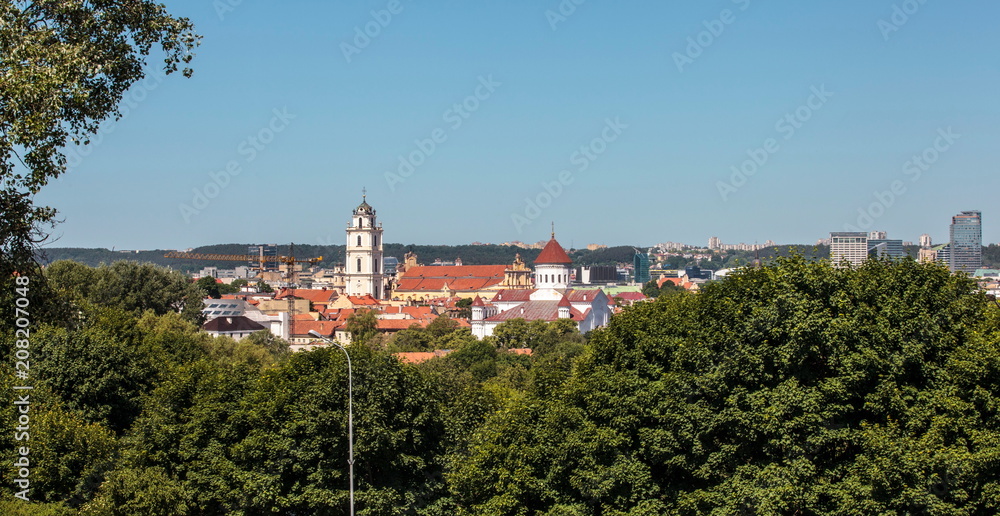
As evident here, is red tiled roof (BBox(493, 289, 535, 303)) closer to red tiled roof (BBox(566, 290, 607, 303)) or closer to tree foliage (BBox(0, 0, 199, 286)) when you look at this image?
red tiled roof (BBox(566, 290, 607, 303))

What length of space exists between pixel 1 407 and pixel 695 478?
18.2m

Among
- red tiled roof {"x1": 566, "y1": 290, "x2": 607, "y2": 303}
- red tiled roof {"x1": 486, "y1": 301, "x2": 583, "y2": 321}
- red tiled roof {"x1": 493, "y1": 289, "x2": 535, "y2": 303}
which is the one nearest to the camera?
red tiled roof {"x1": 486, "y1": 301, "x2": 583, "y2": 321}

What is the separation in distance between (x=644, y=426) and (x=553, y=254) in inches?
4059

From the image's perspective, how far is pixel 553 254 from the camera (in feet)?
407

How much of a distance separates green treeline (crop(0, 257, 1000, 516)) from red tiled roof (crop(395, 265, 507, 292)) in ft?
486

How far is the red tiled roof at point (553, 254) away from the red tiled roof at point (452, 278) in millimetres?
49213

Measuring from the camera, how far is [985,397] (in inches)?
736

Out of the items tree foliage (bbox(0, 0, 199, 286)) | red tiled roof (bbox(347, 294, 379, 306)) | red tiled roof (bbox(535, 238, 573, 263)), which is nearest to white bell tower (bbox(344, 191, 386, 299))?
red tiled roof (bbox(347, 294, 379, 306))

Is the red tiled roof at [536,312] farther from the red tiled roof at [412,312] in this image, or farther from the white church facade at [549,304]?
the red tiled roof at [412,312]

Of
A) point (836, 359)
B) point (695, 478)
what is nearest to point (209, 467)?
point (695, 478)

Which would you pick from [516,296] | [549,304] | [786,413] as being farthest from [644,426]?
[516,296]

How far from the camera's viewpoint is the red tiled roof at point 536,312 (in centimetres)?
10469

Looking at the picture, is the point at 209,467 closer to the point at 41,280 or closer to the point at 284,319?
the point at 41,280

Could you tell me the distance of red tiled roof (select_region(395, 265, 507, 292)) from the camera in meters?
178
